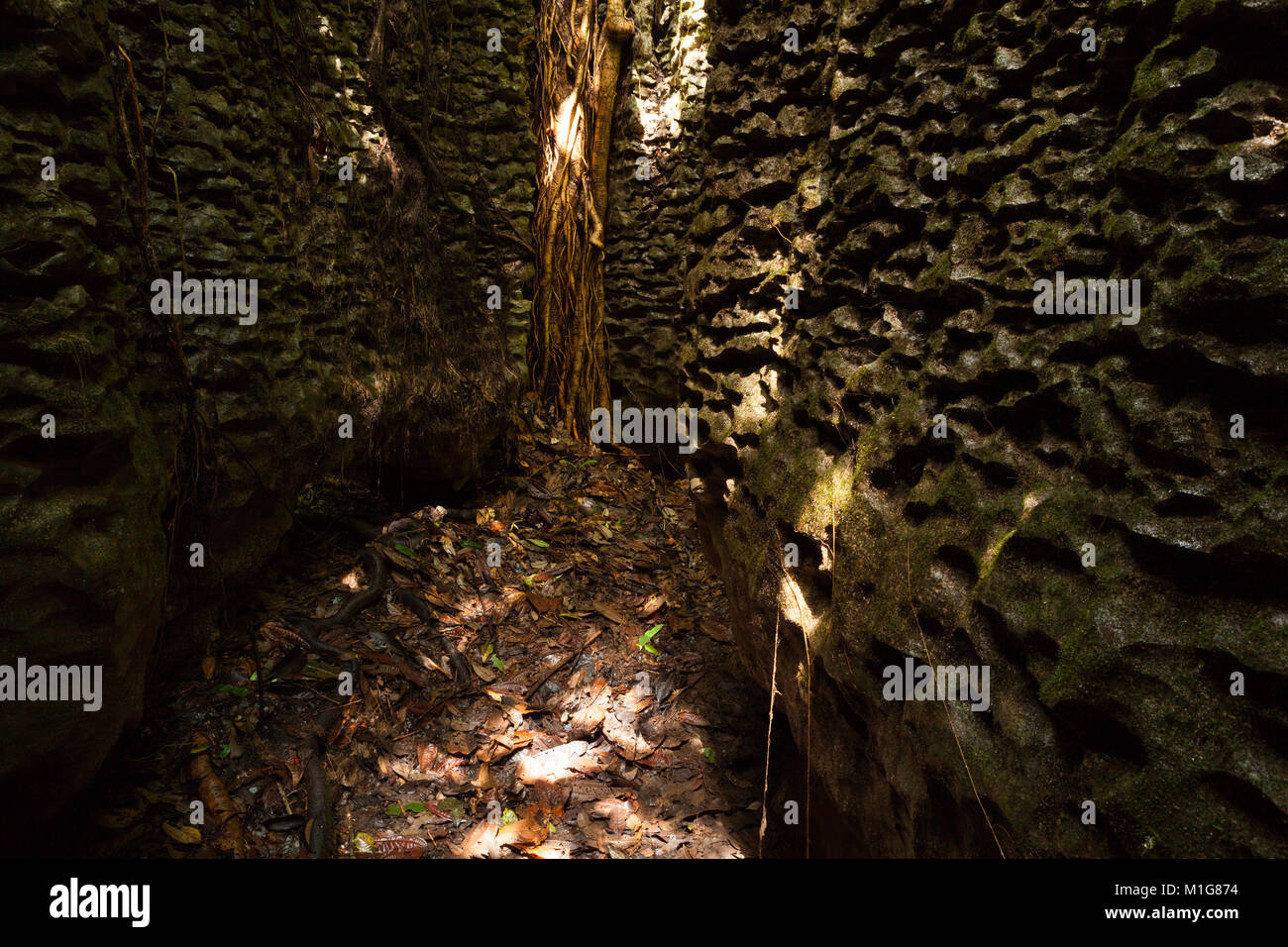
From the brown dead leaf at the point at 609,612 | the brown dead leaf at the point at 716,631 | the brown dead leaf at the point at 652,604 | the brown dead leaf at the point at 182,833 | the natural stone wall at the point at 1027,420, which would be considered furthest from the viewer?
the brown dead leaf at the point at 652,604

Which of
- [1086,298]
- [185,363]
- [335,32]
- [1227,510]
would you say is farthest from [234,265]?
[1227,510]

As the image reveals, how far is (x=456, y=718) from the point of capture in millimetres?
3584

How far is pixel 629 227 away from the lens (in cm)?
667

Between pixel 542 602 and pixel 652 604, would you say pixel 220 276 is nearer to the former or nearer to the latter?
pixel 542 602

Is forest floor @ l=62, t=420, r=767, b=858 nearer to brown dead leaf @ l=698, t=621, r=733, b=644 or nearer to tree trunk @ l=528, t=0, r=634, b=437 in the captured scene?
brown dead leaf @ l=698, t=621, r=733, b=644

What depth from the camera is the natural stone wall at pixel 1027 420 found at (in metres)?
1.35

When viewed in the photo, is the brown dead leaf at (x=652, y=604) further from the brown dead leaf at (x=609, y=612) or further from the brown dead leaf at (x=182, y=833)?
the brown dead leaf at (x=182, y=833)

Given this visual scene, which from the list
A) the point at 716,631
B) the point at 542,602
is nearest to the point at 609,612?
the point at 542,602

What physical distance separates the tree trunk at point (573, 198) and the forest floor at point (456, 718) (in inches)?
84.4

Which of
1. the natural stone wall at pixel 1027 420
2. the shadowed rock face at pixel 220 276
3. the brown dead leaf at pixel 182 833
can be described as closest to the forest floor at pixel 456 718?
the brown dead leaf at pixel 182 833

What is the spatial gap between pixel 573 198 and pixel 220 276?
3987mm

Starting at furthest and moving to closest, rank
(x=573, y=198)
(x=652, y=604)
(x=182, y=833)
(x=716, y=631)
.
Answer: (x=573, y=198)
(x=652, y=604)
(x=716, y=631)
(x=182, y=833)

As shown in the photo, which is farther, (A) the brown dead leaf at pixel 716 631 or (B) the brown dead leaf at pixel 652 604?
(B) the brown dead leaf at pixel 652 604

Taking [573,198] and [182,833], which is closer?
[182,833]
